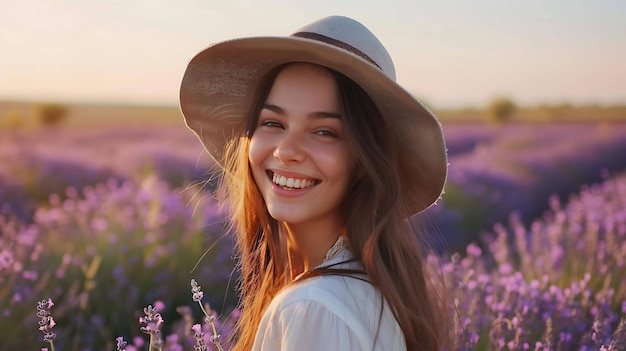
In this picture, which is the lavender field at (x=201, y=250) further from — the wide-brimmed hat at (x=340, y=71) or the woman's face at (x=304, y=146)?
the woman's face at (x=304, y=146)

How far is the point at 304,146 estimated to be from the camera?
2.27 m

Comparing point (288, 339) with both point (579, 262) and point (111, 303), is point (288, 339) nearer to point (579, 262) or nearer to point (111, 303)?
point (111, 303)

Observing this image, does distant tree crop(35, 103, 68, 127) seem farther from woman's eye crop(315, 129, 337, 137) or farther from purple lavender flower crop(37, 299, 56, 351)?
woman's eye crop(315, 129, 337, 137)

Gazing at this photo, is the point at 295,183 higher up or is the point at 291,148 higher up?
the point at 291,148

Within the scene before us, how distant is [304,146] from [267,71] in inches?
12.6

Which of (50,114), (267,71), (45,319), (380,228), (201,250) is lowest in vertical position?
(50,114)

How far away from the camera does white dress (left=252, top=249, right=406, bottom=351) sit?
1.87 m

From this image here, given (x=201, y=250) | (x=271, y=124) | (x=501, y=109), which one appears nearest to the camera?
(x=271, y=124)

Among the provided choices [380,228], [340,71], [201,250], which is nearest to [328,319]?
[380,228]

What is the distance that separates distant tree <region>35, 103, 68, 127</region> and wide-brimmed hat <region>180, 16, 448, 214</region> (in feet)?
103

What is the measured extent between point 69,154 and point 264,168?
9.19 metres

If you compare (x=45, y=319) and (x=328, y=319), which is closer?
(x=328, y=319)

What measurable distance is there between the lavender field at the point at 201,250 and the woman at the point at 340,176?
534 mm

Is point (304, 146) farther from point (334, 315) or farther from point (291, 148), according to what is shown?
point (334, 315)
